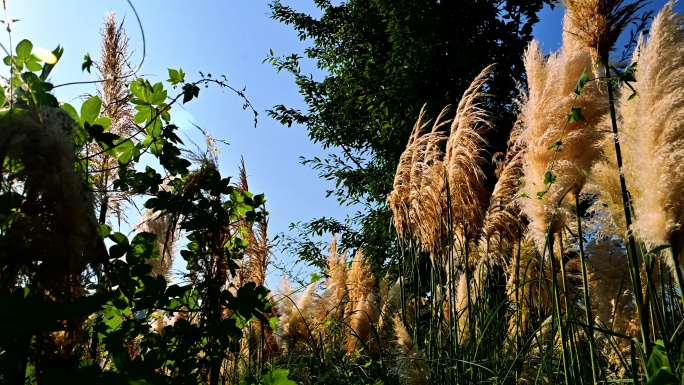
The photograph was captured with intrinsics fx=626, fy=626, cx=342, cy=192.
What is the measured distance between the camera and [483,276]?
13.5 feet

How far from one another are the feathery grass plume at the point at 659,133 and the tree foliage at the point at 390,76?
7.83 meters

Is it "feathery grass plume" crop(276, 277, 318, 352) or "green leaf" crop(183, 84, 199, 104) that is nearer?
"green leaf" crop(183, 84, 199, 104)

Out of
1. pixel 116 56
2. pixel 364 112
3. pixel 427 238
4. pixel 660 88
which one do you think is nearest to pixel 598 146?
pixel 660 88

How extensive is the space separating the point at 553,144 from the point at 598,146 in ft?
0.61

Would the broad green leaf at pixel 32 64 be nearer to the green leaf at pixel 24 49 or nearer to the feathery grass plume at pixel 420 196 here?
the green leaf at pixel 24 49

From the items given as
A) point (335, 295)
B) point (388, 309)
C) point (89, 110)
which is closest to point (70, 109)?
point (89, 110)

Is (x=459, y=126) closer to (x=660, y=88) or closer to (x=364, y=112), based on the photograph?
(x=660, y=88)

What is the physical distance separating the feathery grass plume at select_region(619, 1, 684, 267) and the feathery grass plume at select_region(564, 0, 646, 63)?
120mm

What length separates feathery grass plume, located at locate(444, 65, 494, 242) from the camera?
383 cm

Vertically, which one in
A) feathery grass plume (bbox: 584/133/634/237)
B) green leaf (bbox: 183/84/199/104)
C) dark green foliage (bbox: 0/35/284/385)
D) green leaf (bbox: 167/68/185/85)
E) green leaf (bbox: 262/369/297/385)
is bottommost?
green leaf (bbox: 262/369/297/385)

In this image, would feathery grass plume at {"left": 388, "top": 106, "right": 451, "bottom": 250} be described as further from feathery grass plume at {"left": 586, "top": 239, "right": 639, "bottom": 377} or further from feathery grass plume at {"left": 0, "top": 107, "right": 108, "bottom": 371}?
feathery grass plume at {"left": 0, "top": 107, "right": 108, "bottom": 371}

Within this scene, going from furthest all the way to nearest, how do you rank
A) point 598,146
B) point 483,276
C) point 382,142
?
point 382,142 < point 483,276 < point 598,146

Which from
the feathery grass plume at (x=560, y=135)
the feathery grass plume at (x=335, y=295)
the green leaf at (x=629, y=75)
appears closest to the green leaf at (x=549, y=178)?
the feathery grass plume at (x=560, y=135)

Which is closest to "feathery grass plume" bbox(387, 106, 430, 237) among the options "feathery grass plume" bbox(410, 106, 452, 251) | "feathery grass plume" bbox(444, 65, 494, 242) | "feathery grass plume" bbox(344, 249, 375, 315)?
"feathery grass plume" bbox(410, 106, 452, 251)
